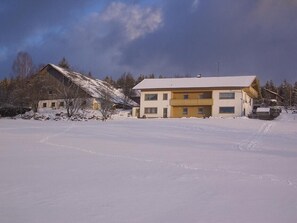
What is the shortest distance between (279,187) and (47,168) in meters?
7.37

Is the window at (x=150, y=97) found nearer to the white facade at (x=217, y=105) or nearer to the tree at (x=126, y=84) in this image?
the white facade at (x=217, y=105)

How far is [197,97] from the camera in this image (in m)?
59.6

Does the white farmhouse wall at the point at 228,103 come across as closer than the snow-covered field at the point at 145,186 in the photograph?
No

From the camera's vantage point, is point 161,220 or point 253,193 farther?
point 253,193

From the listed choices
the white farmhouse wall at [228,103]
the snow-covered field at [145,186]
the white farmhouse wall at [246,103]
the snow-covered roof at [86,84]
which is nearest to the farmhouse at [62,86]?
the snow-covered roof at [86,84]

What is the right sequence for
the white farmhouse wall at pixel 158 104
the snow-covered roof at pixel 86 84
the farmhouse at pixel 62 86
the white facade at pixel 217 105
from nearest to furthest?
1. the white facade at pixel 217 105
2. the white farmhouse wall at pixel 158 104
3. the farmhouse at pixel 62 86
4. the snow-covered roof at pixel 86 84

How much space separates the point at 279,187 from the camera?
36.8 feet

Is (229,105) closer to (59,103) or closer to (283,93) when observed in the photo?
(59,103)

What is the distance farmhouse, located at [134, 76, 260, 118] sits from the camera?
2256 inches

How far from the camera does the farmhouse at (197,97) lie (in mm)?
57312

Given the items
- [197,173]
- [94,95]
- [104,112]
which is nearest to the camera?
[197,173]

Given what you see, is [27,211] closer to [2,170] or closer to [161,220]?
[161,220]

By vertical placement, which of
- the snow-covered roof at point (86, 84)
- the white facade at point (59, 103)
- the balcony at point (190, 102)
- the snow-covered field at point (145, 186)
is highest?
the snow-covered roof at point (86, 84)

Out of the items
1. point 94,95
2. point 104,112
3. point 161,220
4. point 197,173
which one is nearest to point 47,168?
point 197,173
